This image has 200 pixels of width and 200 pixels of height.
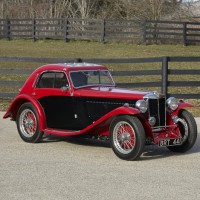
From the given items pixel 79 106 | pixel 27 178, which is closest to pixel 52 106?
pixel 79 106

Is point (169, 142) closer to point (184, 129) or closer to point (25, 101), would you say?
point (184, 129)

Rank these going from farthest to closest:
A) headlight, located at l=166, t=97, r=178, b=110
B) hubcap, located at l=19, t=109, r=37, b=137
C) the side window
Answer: hubcap, located at l=19, t=109, r=37, b=137, the side window, headlight, located at l=166, t=97, r=178, b=110

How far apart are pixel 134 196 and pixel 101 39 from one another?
2823 cm

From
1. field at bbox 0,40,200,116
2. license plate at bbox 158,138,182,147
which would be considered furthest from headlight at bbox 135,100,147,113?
field at bbox 0,40,200,116

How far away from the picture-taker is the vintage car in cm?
899

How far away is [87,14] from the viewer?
144 ft

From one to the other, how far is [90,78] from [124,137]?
5.49ft

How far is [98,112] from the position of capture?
381 inches

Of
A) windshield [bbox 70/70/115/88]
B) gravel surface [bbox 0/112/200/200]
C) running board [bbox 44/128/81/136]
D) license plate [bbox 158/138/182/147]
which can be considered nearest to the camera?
gravel surface [bbox 0/112/200/200]

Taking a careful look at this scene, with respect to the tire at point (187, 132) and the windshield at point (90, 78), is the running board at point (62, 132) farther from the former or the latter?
the tire at point (187, 132)

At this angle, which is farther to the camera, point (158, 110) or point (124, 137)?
point (158, 110)

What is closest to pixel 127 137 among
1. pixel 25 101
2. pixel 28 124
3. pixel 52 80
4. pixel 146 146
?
pixel 146 146

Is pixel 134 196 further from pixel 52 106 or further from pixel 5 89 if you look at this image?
pixel 5 89

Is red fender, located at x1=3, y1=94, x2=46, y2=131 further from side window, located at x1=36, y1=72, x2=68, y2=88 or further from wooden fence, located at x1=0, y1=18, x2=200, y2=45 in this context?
wooden fence, located at x1=0, y1=18, x2=200, y2=45
